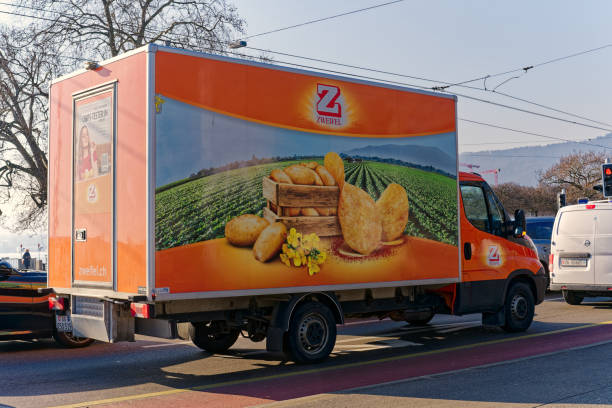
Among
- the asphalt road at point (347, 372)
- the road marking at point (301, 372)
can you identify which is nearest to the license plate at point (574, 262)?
the asphalt road at point (347, 372)

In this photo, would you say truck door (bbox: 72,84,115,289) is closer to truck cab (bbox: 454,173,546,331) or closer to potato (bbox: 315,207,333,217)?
potato (bbox: 315,207,333,217)

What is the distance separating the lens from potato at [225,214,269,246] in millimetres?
7887

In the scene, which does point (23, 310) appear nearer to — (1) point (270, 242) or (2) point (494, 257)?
(1) point (270, 242)

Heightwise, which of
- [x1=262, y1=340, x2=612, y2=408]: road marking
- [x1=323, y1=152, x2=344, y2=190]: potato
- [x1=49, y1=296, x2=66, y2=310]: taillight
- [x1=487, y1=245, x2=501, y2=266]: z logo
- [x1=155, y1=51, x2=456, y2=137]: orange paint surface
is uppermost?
[x1=155, y1=51, x2=456, y2=137]: orange paint surface

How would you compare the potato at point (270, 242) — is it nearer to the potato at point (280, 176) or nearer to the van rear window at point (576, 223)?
the potato at point (280, 176)

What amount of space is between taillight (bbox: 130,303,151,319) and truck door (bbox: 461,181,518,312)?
5179 mm

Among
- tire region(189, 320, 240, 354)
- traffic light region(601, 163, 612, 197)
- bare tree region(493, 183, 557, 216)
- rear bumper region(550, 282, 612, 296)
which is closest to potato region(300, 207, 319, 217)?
tire region(189, 320, 240, 354)

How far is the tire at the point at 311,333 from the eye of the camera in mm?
8625

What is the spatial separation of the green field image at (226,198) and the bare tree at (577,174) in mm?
58118

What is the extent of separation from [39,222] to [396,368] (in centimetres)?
2333

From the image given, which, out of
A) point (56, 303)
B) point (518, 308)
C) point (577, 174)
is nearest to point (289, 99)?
point (56, 303)

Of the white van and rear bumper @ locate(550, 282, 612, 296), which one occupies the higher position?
the white van

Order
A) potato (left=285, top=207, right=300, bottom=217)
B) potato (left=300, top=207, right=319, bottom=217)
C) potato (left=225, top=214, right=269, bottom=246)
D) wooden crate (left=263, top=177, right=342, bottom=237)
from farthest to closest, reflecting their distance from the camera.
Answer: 1. potato (left=300, top=207, right=319, bottom=217)
2. potato (left=285, top=207, right=300, bottom=217)
3. wooden crate (left=263, top=177, right=342, bottom=237)
4. potato (left=225, top=214, right=269, bottom=246)

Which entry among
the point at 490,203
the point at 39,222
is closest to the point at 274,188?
the point at 490,203
